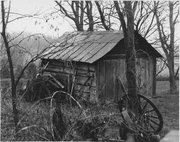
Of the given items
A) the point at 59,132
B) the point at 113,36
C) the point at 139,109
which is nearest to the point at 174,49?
the point at 113,36

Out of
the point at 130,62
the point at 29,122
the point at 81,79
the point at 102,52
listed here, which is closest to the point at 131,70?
the point at 130,62

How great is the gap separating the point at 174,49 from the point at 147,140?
12483 millimetres

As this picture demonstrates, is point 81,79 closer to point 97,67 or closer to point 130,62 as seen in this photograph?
point 97,67

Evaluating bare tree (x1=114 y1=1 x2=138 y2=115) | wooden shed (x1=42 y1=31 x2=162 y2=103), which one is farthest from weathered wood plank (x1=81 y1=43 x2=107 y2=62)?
bare tree (x1=114 y1=1 x2=138 y2=115)

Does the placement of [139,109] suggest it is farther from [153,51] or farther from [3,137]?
[153,51]

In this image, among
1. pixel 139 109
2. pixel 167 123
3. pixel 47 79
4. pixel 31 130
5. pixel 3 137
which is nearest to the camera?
pixel 31 130

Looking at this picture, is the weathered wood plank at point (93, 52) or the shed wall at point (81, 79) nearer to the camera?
the weathered wood plank at point (93, 52)

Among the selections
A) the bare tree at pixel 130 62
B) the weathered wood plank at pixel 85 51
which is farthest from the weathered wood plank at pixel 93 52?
the bare tree at pixel 130 62

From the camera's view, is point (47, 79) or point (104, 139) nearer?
point (104, 139)

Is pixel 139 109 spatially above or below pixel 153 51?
below

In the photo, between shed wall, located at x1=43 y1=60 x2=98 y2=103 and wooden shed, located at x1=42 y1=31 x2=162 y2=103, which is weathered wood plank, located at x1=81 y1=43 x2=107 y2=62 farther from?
shed wall, located at x1=43 y1=60 x2=98 y2=103

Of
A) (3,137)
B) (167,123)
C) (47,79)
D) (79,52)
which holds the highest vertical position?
(79,52)

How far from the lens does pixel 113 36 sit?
10.2 metres

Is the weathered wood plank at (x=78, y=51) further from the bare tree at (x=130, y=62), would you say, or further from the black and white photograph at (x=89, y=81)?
the bare tree at (x=130, y=62)
